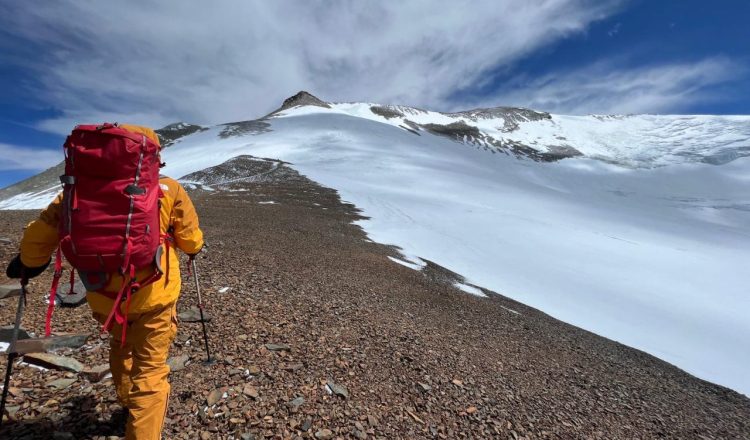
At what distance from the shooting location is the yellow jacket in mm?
3139

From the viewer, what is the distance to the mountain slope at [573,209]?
18.3m

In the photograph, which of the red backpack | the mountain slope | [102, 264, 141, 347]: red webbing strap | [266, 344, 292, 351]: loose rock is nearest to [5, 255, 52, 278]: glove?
the red backpack

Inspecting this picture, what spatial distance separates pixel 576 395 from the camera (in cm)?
733

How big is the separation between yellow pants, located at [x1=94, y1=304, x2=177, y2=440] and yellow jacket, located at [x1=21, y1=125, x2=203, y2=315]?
0.54 feet

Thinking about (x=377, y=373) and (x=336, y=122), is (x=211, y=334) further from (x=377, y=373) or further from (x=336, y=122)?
(x=336, y=122)

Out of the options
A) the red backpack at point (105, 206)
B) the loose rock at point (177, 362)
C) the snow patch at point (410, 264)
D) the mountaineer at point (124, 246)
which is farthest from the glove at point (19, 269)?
the snow patch at point (410, 264)

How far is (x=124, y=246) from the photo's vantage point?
2.97m

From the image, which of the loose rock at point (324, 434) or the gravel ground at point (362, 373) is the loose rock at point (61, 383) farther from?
the loose rock at point (324, 434)

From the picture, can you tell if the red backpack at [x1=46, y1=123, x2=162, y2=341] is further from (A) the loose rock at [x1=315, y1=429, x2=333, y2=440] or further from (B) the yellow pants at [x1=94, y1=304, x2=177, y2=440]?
(A) the loose rock at [x1=315, y1=429, x2=333, y2=440]

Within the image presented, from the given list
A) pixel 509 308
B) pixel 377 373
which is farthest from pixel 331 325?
pixel 509 308

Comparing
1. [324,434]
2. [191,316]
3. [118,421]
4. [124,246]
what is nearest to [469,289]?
[191,316]

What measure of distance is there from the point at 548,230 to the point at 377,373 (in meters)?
34.0

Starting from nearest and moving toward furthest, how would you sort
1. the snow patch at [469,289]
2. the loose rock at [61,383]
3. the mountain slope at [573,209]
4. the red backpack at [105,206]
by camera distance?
1. the red backpack at [105,206]
2. the loose rock at [61,383]
3. the snow patch at [469,289]
4. the mountain slope at [573,209]

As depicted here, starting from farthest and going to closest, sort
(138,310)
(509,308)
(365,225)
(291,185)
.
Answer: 1. (291,185)
2. (365,225)
3. (509,308)
4. (138,310)
